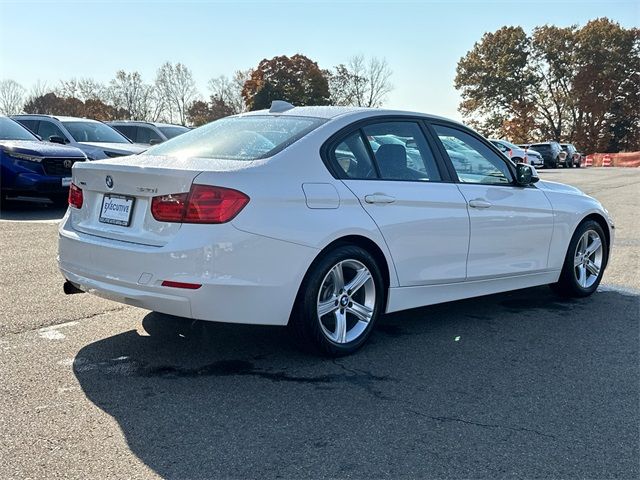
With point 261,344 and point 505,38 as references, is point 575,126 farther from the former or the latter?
point 261,344

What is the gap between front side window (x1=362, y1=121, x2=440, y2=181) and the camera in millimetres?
4621

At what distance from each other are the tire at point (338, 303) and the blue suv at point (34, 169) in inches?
327

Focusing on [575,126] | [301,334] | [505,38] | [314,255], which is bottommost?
[301,334]

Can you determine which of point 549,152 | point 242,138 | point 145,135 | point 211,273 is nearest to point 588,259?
point 242,138

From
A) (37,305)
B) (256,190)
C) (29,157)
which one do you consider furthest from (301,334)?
(29,157)

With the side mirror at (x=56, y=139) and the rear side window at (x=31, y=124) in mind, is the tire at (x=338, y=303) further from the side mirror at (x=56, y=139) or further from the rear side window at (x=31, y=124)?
the rear side window at (x=31, y=124)

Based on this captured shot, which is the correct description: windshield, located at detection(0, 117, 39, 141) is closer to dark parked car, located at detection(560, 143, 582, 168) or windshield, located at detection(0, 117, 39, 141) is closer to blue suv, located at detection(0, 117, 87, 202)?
blue suv, located at detection(0, 117, 87, 202)

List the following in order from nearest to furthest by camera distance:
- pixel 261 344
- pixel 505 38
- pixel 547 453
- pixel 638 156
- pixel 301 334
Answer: pixel 547 453 < pixel 301 334 < pixel 261 344 < pixel 638 156 < pixel 505 38

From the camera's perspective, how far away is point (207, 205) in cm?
370

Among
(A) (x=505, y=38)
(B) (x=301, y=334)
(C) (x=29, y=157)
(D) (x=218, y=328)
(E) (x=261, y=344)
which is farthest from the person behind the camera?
(A) (x=505, y=38)

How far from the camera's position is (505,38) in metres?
59.8

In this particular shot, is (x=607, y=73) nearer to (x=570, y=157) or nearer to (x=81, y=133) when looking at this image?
(x=570, y=157)

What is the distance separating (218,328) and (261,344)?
46 cm

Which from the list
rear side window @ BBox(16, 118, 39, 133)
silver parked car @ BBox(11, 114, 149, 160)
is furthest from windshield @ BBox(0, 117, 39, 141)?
rear side window @ BBox(16, 118, 39, 133)
